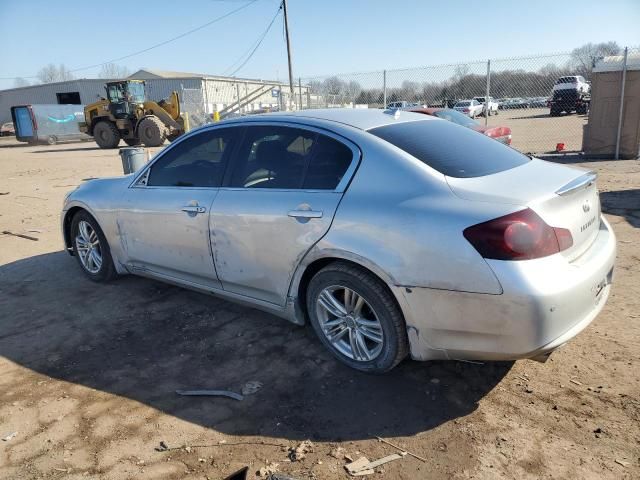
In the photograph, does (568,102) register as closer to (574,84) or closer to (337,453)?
(574,84)

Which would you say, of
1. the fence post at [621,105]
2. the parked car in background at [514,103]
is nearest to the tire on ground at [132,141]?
the parked car in background at [514,103]

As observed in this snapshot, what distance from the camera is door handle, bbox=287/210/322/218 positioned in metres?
2.99

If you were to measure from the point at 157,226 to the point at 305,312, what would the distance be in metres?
1.51

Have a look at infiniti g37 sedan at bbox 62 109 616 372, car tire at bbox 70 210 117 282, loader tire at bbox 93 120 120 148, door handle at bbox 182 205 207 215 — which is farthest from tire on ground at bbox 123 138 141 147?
door handle at bbox 182 205 207 215

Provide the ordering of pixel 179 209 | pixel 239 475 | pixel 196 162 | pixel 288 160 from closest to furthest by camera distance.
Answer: pixel 239 475
pixel 288 160
pixel 179 209
pixel 196 162

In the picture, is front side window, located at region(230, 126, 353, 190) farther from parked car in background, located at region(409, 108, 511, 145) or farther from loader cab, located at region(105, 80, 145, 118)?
loader cab, located at region(105, 80, 145, 118)

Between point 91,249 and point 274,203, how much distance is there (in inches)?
105

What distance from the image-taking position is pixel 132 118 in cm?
2364

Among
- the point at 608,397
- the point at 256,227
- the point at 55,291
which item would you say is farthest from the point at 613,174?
the point at 55,291

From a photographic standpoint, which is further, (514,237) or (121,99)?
(121,99)

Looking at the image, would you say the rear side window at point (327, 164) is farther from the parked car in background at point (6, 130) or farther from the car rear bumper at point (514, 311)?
the parked car in background at point (6, 130)

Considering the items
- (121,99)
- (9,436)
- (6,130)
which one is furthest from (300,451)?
(6,130)

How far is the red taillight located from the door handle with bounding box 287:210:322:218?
93cm

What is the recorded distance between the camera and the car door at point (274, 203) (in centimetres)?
304
